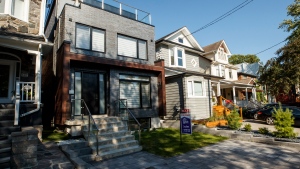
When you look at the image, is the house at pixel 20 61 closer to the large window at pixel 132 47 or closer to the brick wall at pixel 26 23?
the brick wall at pixel 26 23

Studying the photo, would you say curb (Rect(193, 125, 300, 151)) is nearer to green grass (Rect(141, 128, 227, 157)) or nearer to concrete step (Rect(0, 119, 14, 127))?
green grass (Rect(141, 128, 227, 157))

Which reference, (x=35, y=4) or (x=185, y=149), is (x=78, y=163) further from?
(x=35, y=4)

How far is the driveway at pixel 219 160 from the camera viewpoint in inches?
231

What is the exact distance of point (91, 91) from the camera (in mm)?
10477

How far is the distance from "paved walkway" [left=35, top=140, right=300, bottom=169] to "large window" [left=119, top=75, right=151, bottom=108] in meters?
5.04

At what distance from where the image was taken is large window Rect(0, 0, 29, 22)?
822 cm

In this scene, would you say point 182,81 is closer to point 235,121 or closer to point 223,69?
point 235,121

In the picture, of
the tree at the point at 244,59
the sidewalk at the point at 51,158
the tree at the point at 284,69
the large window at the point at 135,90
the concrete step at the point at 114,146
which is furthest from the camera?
the tree at the point at 244,59

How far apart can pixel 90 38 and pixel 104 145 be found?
665 centimetres

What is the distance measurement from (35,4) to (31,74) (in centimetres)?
362

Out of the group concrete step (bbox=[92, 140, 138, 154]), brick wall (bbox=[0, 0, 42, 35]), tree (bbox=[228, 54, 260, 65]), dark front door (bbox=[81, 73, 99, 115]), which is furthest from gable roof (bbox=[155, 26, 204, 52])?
tree (bbox=[228, 54, 260, 65])

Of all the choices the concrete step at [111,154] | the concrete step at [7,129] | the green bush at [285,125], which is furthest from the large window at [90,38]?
the green bush at [285,125]

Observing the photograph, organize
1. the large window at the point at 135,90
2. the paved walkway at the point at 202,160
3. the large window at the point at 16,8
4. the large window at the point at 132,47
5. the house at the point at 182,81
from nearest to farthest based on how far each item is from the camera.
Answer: the paved walkway at the point at 202,160
the large window at the point at 16,8
the large window at the point at 135,90
the large window at the point at 132,47
the house at the point at 182,81

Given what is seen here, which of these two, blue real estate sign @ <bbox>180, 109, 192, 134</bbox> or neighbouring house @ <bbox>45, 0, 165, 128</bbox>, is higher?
neighbouring house @ <bbox>45, 0, 165, 128</bbox>
